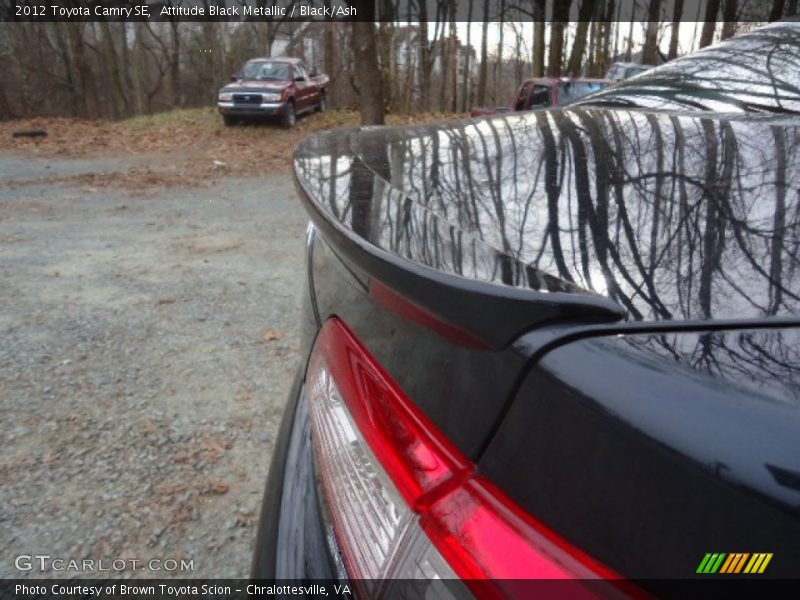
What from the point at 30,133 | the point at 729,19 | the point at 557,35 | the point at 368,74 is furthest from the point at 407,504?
the point at 729,19

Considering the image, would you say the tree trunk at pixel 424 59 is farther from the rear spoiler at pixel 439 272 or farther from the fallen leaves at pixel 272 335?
the rear spoiler at pixel 439 272

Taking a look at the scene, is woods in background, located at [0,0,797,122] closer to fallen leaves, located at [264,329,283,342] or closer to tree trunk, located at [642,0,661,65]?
tree trunk, located at [642,0,661,65]

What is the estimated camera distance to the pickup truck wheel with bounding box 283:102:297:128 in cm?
1538

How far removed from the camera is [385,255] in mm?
837

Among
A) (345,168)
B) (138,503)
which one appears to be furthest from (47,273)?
(345,168)

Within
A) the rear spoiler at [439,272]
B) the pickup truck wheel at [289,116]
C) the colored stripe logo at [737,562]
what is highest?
the rear spoiler at [439,272]

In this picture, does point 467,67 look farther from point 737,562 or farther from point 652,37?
point 737,562

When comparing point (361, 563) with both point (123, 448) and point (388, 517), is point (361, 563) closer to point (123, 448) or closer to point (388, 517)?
point (388, 517)

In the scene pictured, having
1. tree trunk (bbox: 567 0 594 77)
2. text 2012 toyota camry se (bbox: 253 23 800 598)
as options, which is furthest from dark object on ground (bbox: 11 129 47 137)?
text 2012 toyota camry se (bbox: 253 23 800 598)

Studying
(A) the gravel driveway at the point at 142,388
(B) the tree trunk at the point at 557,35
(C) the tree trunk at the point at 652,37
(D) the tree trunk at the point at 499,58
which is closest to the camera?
(A) the gravel driveway at the point at 142,388

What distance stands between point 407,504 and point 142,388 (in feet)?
9.67

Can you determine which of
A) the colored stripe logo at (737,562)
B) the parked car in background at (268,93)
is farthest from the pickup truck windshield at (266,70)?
the colored stripe logo at (737,562)

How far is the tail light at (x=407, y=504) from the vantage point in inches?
24.3

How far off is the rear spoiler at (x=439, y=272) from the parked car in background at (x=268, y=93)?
14.9 metres
